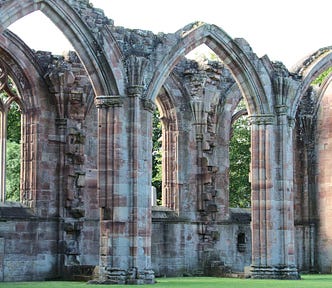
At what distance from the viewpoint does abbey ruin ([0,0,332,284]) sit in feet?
56.3

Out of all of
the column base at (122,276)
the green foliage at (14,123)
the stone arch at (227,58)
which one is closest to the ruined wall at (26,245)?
the column base at (122,276)

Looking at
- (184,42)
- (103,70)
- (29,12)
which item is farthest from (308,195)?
(29,12)

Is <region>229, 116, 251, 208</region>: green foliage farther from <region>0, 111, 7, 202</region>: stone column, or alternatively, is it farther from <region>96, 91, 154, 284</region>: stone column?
<region>96, 91, 154, 284</region>: stone column

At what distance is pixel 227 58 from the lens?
19.9m

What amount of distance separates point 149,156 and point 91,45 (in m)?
2.53

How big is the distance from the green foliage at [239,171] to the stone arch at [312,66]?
40.8 feet

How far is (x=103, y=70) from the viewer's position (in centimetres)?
1728

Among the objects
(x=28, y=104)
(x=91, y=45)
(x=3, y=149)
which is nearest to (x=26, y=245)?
(x=3, y=149)

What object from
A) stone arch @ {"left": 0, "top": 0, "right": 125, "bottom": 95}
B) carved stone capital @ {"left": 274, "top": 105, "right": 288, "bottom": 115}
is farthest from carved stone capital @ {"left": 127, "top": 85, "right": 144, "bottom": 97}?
carved stone capital @ {"left": 274, "top": 105, "right": 288, "bottom": 115}

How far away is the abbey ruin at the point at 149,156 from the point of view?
17172 mm

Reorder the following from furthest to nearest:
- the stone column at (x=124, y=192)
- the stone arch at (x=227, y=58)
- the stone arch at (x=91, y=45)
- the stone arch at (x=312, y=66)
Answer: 1. the stone arch at (x=312, y=66)
2. the stone arch at (x=227, y=58)
3. the stone column at (x=124, y=192)
4. the stone arch at (x=91, y=45)

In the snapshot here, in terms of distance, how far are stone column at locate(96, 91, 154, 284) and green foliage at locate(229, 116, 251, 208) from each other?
644 inches

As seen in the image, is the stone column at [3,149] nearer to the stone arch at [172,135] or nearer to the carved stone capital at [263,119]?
the stone arch at [172,135]

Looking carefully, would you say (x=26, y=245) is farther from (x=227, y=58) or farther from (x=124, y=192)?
(x=227, y=58)
